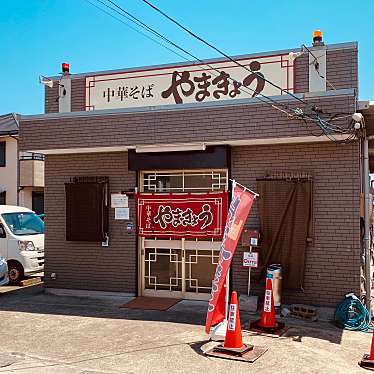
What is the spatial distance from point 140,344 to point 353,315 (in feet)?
13.0

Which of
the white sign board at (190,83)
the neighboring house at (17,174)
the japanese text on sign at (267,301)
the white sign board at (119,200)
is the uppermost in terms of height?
the white sign board at (190,83)

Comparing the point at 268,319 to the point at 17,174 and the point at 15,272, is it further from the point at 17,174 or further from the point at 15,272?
the point at 17,174

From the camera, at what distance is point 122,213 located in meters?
11.4

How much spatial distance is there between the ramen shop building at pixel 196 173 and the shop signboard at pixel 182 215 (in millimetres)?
24

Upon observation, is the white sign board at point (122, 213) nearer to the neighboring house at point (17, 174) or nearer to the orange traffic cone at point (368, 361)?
the orange traffic cone at point (368, 361)

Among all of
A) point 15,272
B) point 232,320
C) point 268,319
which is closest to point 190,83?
point 268,319

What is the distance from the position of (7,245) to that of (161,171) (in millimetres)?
5915

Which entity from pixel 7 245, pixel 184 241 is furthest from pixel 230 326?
pixel 7 245

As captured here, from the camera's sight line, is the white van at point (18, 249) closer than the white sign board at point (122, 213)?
No

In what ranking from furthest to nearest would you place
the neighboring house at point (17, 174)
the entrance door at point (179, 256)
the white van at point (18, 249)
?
the neighboring house at point (17, 174) → the white van at point (18, 249) → the entrance door at point (179, 256)

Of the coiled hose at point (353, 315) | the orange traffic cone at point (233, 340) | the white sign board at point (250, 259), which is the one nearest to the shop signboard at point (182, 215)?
the white sign board at point (250, 259)

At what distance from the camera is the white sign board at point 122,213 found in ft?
37.2

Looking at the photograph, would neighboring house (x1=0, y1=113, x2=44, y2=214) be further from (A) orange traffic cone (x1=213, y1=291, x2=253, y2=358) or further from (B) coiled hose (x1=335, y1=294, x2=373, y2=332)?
(A) orange traffic cone (x1=213, y1=291, x2=253, y2=358)

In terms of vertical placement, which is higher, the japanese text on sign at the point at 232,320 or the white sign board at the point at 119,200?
the white sign board at the point at 119,200
